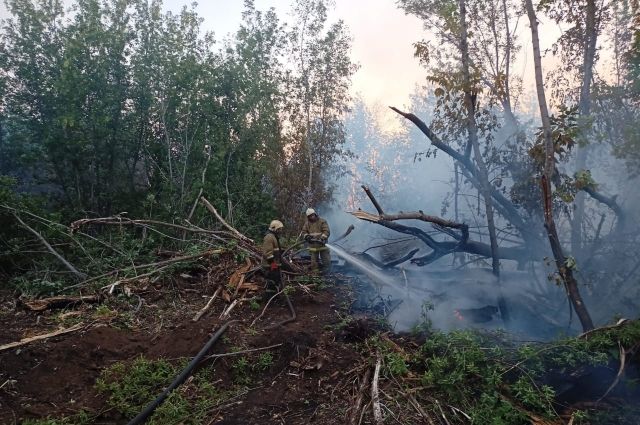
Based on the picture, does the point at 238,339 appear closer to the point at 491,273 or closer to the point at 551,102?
the point at 491,273

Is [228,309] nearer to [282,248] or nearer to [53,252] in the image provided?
[282,248]

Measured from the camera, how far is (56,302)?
724cm

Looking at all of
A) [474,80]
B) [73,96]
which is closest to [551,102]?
[474,80]

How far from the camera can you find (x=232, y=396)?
199 inches

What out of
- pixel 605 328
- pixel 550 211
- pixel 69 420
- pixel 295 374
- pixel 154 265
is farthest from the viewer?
pixel 154 265

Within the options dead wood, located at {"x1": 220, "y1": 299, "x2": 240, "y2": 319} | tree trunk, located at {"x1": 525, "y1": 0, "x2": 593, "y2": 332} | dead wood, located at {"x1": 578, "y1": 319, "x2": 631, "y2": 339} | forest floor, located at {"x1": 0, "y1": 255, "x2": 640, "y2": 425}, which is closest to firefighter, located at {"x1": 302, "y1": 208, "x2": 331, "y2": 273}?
dead wood, located at {"x1": 220, "y1": 299, "x2": 240, "y2": 319}

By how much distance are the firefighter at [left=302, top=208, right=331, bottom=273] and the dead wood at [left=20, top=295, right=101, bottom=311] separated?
431 cm

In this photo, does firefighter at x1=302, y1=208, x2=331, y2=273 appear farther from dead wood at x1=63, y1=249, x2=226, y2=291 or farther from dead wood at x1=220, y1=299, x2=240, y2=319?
dead wood at x1=220, y1=299, x2=240, y2=319

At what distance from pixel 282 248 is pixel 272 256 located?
1.45 metres

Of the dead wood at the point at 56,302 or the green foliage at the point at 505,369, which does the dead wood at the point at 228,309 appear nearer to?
the dead wood at the point at 56,302

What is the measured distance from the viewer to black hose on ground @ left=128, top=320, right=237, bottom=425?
4441 mm

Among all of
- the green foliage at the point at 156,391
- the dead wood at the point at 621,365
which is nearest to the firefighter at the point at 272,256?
the green foliage at the point at 156,391

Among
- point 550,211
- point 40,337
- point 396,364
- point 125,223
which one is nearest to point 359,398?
point 396,364

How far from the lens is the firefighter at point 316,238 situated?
914cm
